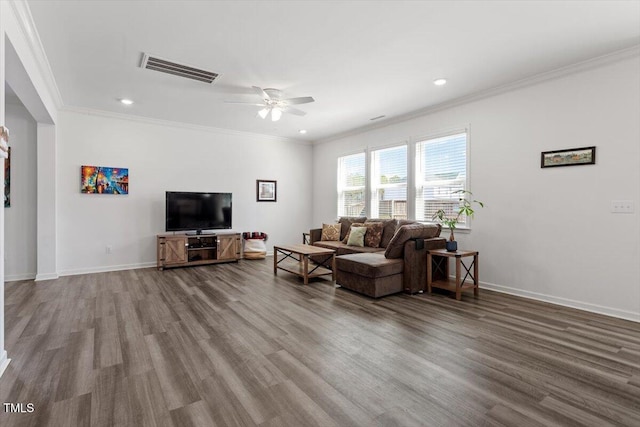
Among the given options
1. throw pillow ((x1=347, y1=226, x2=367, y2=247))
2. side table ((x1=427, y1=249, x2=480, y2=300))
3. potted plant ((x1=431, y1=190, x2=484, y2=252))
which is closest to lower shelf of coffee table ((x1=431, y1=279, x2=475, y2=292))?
side table ((x1=427, y1=249, x2=480, y2=300))

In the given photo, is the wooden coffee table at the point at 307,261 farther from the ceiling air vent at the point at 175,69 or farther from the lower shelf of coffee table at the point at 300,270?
the ceiling air vent at the point at 175,69

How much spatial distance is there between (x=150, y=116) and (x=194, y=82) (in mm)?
2119

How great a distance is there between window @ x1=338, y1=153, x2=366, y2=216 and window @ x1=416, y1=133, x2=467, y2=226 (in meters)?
1.44

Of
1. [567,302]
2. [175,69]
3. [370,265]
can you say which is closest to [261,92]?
[175,69]

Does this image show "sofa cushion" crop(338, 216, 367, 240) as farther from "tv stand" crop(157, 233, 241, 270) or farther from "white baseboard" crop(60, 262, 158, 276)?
"white baseboard" crop(60, 262, 158, 276)

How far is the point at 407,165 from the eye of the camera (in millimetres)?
5582

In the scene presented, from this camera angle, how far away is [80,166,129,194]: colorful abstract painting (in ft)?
17.5

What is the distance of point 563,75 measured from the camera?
3.75 m

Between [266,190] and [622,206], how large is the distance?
5873 mm

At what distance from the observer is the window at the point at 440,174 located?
4.86m

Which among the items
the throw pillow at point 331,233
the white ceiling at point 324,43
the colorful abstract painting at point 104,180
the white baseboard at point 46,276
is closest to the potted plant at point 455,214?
the white ceiling at point 324,43

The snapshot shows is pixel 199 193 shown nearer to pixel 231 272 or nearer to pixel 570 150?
pixel 231 272

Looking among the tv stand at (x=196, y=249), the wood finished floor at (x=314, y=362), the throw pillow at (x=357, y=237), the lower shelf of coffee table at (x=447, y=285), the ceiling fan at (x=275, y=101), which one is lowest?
the wood finished floor at (x=314, y=362)

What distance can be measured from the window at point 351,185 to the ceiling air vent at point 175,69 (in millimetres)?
3532
